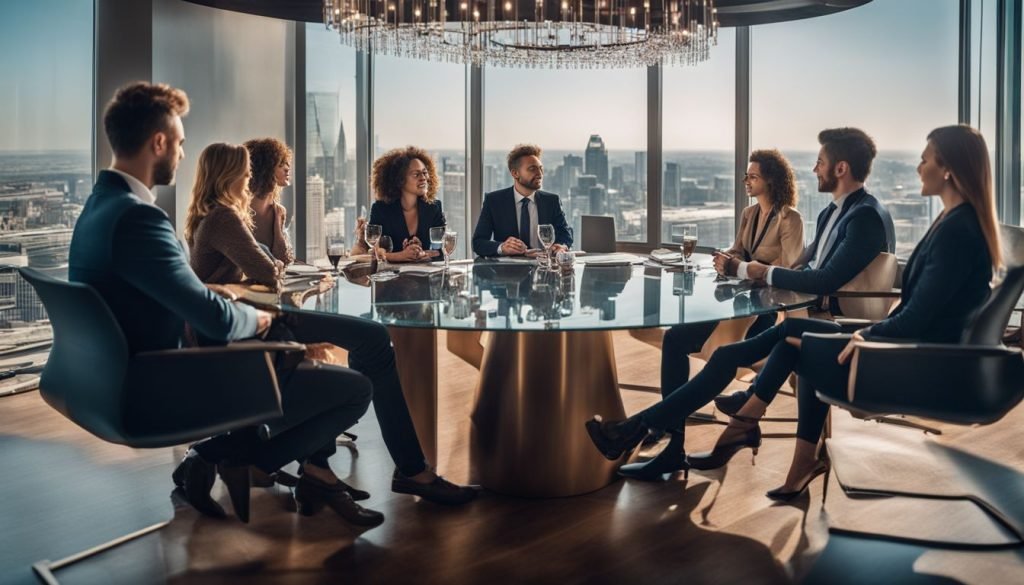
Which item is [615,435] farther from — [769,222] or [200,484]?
[769,222]

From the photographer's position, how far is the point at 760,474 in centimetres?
368

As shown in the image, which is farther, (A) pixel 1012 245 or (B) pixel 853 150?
(B) pixel 853 150

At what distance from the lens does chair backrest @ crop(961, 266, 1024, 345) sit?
283 cm

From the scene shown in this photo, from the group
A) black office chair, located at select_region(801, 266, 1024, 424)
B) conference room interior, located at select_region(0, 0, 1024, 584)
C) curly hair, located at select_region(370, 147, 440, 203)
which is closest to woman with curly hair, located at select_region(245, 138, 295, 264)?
conference room interior, located at select_region(0, 0, 1024, 584)

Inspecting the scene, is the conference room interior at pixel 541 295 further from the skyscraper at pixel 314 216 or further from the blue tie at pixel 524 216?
the blue tie at pixel 524 216

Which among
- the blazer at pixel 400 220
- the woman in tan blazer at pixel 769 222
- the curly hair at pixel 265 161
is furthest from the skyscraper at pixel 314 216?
the woman in tan blazer at pixel 769 222

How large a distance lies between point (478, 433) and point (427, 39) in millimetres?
2352

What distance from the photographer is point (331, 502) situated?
3.21 m

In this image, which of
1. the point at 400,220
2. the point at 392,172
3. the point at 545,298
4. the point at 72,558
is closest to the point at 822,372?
the point at 545,298

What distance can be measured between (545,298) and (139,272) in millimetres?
1358

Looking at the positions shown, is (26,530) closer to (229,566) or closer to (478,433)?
(229,566)

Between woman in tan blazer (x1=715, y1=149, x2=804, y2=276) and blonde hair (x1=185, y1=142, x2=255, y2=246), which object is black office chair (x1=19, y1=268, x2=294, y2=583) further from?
woman in tan blazer (x1=715, y1=149, x2=804, y2=276)

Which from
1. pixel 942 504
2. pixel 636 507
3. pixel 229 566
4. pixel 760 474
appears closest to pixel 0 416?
pixel 229 566

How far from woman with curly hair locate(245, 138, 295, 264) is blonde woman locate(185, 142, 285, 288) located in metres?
0.76
